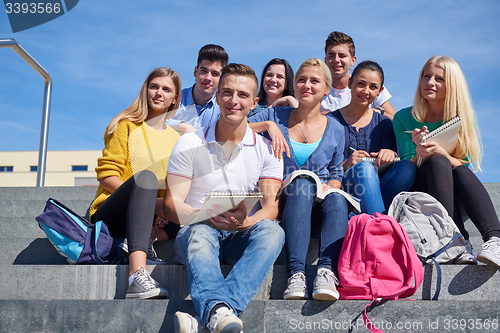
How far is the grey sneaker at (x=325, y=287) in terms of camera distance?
1.95 meters

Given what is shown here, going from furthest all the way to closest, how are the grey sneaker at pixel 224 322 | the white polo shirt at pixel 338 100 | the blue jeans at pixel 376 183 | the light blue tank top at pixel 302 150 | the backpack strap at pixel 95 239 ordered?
the white polo shirt at pixel 338 100 < the light blue tank top at pixel 302 150 < the blue jeans at pixel 376 183 < the backpack strap at pixel 95 239 < the grey sneaker at pixel 224 322

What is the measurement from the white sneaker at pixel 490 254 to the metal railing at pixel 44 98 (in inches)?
154

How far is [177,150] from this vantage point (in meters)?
2.49

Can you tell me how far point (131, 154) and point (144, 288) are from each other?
1031 mm

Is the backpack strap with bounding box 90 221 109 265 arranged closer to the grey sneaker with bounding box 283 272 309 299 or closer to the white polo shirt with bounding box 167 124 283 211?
the white polo shirt with bounding box 167 124 283 211

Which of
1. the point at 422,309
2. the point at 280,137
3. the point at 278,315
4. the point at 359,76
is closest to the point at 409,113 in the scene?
the point at 359,76

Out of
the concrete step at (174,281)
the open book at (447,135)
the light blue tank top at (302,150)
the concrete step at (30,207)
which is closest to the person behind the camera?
the concrete step at (174,281)

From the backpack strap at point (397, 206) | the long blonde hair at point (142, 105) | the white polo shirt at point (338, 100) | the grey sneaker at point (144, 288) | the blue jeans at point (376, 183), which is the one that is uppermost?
the white polo shirt at point (338, 100)

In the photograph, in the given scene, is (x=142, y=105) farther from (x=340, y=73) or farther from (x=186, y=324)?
(x=340, y=73)

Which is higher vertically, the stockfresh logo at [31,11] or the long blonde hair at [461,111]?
the stockfresh logo at [31,11]

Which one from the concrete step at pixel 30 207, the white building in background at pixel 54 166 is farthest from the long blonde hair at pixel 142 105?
the white building in background at pixel 54 166

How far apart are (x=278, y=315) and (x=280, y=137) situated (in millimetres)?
1151

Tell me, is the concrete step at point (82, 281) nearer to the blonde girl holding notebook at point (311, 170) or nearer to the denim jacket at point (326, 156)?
the blonde girl holding notebook at point (311, 170)

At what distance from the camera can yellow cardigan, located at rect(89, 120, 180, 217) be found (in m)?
2.73
